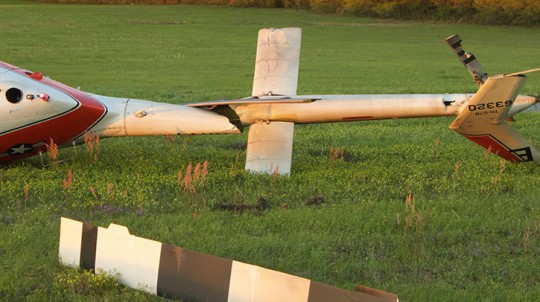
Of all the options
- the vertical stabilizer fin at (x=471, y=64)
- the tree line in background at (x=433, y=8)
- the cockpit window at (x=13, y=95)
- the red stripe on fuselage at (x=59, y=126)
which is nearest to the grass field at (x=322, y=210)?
the red stripe on fuselage at (x=59, y=126)

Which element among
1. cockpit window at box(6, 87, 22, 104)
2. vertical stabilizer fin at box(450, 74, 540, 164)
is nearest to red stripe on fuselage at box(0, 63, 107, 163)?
cockpit window at box(6, 87, 22, 104)

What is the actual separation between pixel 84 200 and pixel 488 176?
505 cm

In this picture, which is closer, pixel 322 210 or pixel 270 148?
pixel 322 210

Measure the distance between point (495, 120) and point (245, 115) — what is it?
10.7 feet

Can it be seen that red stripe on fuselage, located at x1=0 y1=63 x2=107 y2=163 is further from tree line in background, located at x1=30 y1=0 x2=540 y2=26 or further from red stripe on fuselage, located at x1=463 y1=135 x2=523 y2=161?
tree line in background, located at x1=30 y1=0 x2=540 y2=26

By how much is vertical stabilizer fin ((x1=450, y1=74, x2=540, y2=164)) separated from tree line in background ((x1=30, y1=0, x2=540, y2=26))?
46867mm

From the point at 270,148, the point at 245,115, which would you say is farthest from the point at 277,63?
the point at 270,148

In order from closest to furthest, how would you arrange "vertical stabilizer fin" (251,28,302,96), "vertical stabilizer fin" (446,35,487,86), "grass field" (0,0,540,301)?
1. "grass field" (0,0,540,301)
2. "vertical stabilizer fin" (446,35,487,86)
3. "vertical stabilizer fin" (251,28,302,96)

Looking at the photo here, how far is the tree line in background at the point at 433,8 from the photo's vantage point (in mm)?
56556

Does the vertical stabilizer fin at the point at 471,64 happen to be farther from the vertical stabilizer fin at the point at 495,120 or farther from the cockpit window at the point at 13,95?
the cockpit window at the point at 13,95

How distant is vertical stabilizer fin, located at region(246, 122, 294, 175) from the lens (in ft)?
35.3

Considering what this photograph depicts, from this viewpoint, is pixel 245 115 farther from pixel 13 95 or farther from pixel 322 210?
pixel 13 95

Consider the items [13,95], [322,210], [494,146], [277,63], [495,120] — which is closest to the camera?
[322,210]

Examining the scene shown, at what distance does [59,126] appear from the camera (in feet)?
37.4
